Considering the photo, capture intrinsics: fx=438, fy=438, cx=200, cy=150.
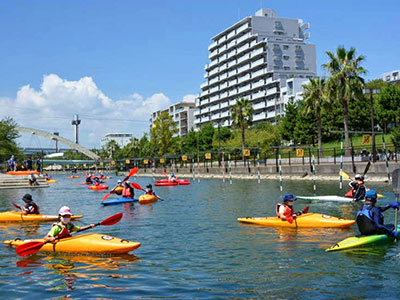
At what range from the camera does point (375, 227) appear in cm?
1205

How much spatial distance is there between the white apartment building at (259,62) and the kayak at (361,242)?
8798 cm

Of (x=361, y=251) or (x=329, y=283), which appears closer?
(x=329, y=283)

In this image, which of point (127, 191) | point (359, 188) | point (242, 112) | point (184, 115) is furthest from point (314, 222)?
point (184, 115)

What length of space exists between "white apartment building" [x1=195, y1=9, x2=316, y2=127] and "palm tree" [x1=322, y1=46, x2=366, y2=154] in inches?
2060

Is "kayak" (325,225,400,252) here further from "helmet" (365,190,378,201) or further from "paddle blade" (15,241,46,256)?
"paddle blade" (15,241,46,256)

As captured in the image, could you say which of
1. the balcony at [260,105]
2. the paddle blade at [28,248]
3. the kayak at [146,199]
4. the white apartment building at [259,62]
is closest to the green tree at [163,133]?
the white apartment building at [259,62]

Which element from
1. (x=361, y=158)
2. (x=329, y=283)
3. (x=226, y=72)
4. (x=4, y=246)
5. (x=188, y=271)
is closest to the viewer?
(x=329, y=283)

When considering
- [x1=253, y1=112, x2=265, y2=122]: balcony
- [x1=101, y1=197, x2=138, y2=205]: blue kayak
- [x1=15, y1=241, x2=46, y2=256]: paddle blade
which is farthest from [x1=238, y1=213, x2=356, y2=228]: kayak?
[x1=253, y1=112, x2=265, y2=122]: balcony

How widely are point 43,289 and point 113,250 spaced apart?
2.73m

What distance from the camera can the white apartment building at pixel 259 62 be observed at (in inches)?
4193

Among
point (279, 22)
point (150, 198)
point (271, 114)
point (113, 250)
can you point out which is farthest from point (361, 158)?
point (279, 22)

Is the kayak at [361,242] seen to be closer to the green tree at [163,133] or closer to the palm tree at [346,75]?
the palm tree at [346,75]

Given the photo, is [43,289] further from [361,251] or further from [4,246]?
[361,251]

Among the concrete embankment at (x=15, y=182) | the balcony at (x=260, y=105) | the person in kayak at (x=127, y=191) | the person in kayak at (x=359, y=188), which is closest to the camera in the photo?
the person in kayak at (x=359, y=188)
